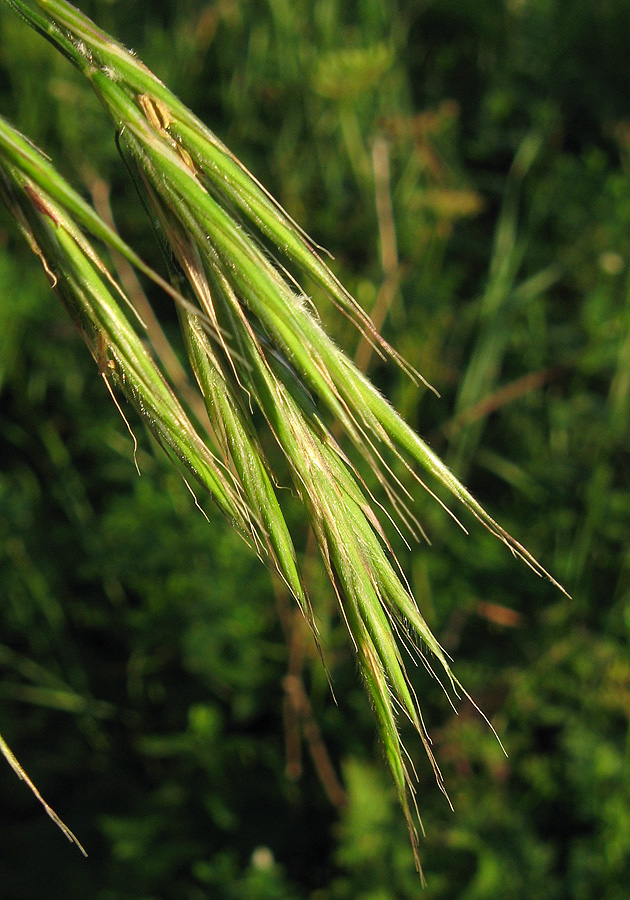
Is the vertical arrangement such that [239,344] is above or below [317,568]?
above

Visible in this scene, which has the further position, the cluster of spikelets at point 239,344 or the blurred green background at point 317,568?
the blurred green background at point 317,568

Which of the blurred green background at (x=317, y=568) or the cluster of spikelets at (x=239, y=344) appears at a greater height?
the cluster of spikelets at (x=239, y=344)

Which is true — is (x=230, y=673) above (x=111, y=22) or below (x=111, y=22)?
below

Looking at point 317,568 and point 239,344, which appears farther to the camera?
point 317,568

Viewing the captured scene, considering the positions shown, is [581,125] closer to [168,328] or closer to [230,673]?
[168,328]

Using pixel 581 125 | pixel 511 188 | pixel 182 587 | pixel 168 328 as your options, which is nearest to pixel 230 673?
pixel 182 587
